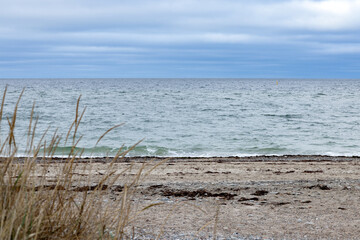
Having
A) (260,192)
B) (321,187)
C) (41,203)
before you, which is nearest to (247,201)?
(260,192)

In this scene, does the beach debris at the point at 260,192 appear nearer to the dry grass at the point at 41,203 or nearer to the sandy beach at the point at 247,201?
the sandy beach at the point at 247,201

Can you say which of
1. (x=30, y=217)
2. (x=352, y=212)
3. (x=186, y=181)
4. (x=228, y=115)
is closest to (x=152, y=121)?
(x=228, y=115)

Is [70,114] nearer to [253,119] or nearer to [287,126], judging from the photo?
[253,119]

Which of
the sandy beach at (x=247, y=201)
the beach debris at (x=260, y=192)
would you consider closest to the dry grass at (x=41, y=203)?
the sandy beach at (x=247, y=201)

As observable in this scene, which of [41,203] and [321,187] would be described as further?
[321,187]

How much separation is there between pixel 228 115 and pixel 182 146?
13834 millimetres

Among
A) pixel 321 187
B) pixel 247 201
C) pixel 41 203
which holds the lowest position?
pixel 321 187

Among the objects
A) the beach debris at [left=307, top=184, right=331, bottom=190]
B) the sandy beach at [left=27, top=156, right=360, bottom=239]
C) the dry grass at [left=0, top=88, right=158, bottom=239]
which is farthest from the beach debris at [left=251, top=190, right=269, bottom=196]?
the dry grass at [left=0, top=88, right=158, bottom=239]

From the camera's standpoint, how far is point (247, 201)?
8047mm

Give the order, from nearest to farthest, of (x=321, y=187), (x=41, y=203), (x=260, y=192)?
(x=41, y=203)
(x=260, y=192)
(x=321, y=187)

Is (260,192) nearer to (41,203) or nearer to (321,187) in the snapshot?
(321,187)

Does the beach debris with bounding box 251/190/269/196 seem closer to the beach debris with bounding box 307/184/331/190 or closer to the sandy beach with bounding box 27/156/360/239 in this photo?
the sandy beach with bounding box 27/156/360/239

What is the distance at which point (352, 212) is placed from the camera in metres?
7.15

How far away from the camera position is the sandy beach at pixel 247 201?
5922 mm
